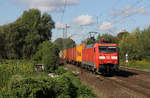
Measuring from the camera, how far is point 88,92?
1175 centimetres

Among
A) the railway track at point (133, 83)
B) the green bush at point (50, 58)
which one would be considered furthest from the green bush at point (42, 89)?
the green bush at point (50, 58)

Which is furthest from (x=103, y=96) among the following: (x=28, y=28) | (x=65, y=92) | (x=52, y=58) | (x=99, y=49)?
(x=28, y=28)

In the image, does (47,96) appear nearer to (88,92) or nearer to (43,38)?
(88,92)

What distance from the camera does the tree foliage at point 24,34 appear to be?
5097cm

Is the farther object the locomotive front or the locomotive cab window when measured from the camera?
the locomotive cab window

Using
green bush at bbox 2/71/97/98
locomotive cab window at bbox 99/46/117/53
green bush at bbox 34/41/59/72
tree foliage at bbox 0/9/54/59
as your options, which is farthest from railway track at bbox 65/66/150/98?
tree foliage at bbox 0/9/54/59

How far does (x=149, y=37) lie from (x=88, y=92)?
132 ft

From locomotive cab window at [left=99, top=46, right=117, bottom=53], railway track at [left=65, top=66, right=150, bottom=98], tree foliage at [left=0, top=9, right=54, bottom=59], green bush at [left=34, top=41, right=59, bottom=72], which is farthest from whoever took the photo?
tree foliage at [left=0, top=9, right=54, bottom=59]

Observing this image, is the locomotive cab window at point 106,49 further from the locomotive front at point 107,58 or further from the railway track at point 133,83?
the railway track at point 133,83

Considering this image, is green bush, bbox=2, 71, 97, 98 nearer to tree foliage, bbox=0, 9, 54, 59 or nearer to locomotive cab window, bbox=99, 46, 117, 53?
locomotive cab window, bbox=99, 46, 117, 53

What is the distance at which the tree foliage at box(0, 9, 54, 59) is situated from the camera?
5097cm

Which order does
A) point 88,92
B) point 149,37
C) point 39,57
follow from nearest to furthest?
point 88,92
point 39,57
point 149,37

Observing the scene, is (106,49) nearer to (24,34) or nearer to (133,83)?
(133,83)

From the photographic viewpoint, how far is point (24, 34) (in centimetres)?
5278
